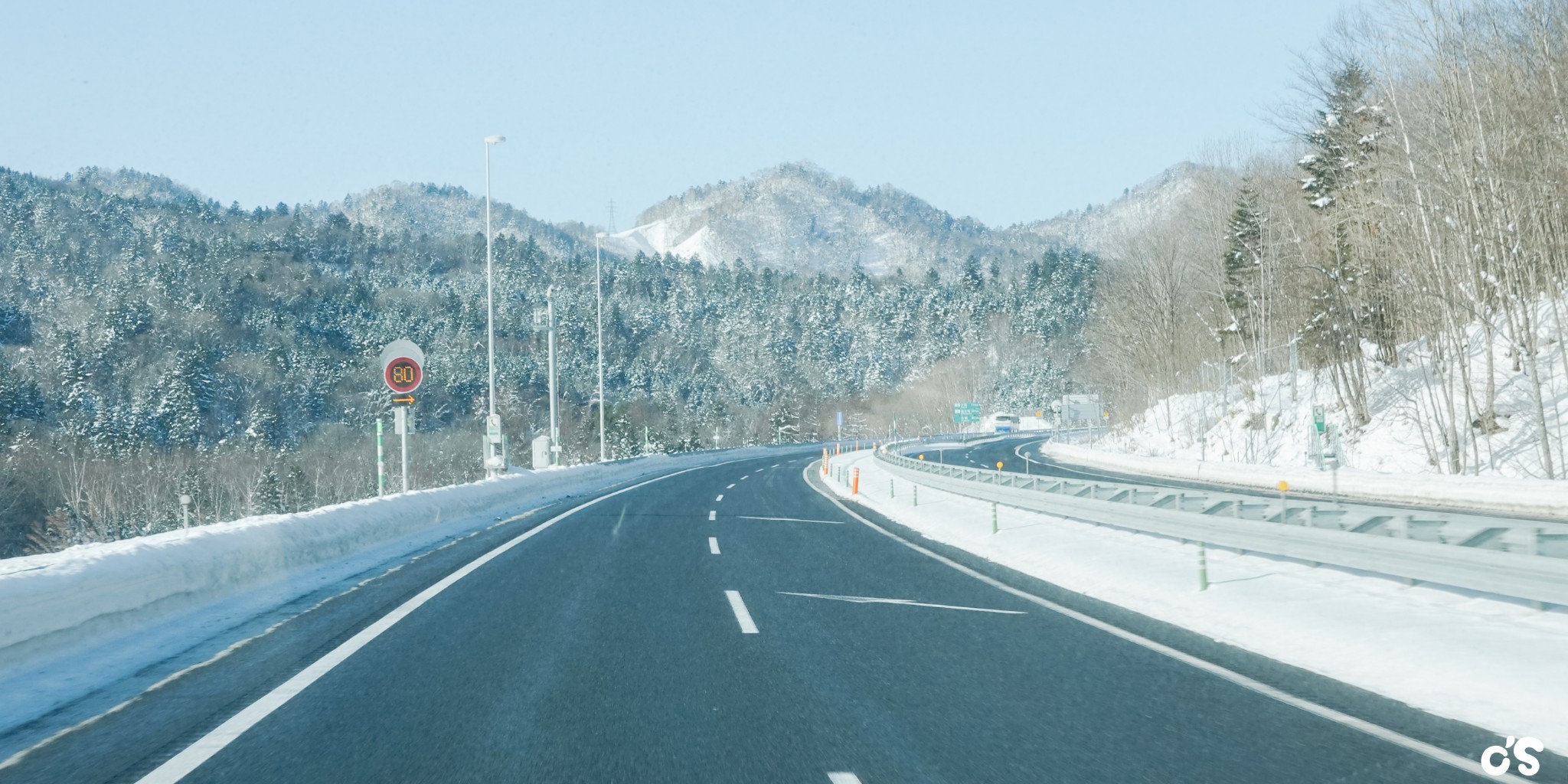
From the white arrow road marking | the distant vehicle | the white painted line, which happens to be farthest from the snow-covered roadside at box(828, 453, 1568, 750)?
the distant vehicle

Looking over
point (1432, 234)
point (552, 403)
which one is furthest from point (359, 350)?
point (1432, 234)

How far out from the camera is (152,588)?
8.60 m

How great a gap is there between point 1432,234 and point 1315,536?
24237 mm

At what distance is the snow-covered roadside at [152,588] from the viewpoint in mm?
6629

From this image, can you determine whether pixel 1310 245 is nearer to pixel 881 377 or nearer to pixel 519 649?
pixel 519 649

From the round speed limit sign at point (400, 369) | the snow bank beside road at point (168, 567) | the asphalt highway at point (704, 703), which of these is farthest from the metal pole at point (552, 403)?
the asphalt highway at point (704, 703)

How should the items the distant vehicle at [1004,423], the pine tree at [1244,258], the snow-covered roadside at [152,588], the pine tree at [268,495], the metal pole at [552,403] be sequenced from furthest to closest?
1. the distant vehicle at [1004,423]
2. the pine tree at [268,495]
3. the pine tree at [1244,258]
4. the metal pole at [552,403]
5. the snow-covered roadside at [152,588]

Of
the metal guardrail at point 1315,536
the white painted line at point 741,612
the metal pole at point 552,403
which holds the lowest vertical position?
the white painted line at point 741,612

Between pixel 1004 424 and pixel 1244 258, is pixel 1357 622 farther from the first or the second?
pixel 1004 424

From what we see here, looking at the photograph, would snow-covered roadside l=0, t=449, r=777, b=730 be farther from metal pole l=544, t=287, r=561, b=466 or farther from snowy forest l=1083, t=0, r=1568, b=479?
snowy forest l=1083, t=0, r=1568, b=479

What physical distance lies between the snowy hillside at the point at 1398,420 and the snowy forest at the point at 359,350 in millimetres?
40067

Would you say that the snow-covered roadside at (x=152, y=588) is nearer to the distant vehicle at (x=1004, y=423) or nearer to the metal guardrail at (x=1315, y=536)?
the metal guardrail at (x=1315, y=536)

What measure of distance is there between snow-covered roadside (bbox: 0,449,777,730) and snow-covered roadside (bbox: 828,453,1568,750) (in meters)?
8.18

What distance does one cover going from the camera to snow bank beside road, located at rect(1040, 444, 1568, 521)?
19.8 m
